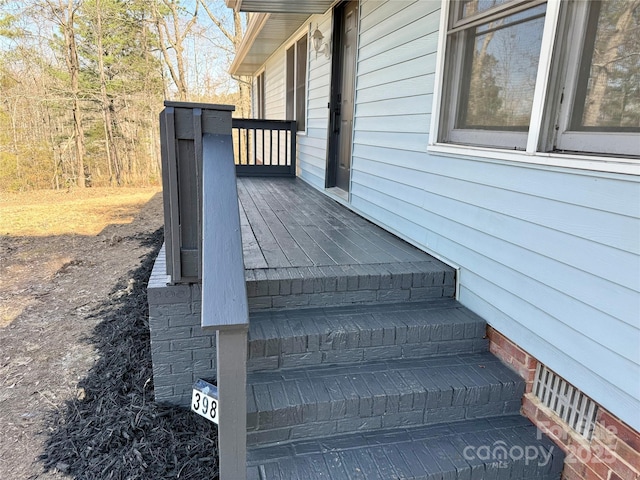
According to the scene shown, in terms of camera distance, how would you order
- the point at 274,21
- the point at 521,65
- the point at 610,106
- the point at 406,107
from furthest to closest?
the point at 274,21, the point at 406,107, the point at 521,65, the point at 610,106

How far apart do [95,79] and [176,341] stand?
14.0 meters

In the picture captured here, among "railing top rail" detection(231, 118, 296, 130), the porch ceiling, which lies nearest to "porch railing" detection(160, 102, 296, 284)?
the porch ceiling

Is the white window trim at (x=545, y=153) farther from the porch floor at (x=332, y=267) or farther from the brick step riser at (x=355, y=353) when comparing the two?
the brick step riser at (x=355, y=353)

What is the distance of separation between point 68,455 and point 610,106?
112 inches

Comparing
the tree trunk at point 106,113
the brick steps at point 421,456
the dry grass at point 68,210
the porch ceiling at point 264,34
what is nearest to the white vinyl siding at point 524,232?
the brick steps at point 421,456

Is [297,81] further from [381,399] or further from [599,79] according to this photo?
[381,399]

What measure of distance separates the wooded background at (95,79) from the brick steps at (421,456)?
12676mm

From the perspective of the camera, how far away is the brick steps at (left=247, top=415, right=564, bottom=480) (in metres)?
1.61

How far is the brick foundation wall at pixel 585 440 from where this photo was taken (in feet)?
4.87

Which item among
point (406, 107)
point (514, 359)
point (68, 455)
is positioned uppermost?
point (406, 107)

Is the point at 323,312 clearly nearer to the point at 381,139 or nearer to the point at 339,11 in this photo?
the point at 381,139

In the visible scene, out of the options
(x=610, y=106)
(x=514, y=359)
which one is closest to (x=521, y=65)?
(x=610, y=106)

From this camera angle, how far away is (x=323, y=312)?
89.1 inches

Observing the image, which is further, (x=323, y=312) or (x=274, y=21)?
(x=274, y=21)
